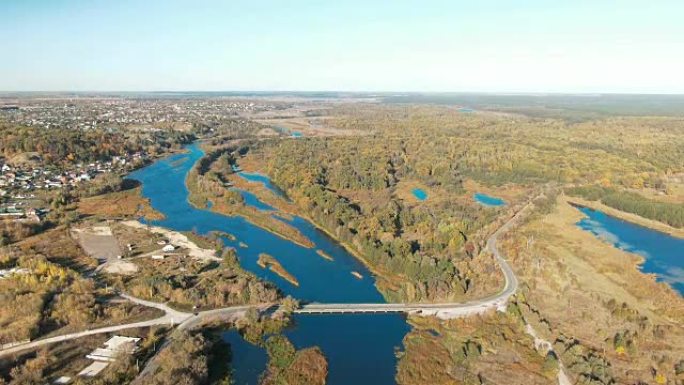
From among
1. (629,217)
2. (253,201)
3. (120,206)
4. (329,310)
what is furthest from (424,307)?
(629,217)

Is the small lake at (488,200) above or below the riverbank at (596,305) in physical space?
below

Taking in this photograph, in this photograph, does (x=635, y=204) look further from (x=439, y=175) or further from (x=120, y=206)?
(x=120, y=206)

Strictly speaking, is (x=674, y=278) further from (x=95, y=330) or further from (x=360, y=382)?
(x=95, y=330)

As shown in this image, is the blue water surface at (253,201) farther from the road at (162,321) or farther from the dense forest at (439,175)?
the road at (162,321)

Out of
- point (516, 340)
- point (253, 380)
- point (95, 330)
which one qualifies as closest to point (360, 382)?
point (253, 380)

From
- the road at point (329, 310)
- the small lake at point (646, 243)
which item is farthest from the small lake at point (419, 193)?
the road at point (329, 310)

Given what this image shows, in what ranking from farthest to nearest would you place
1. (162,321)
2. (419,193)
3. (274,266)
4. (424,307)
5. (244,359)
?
(419,193), (274,266), (424,307), (162,321), (244,359)

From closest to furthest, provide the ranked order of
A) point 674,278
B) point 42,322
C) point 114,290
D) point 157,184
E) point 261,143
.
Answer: point 42,322, point 114,290, point 674,278, point 157,184, point 261,143
